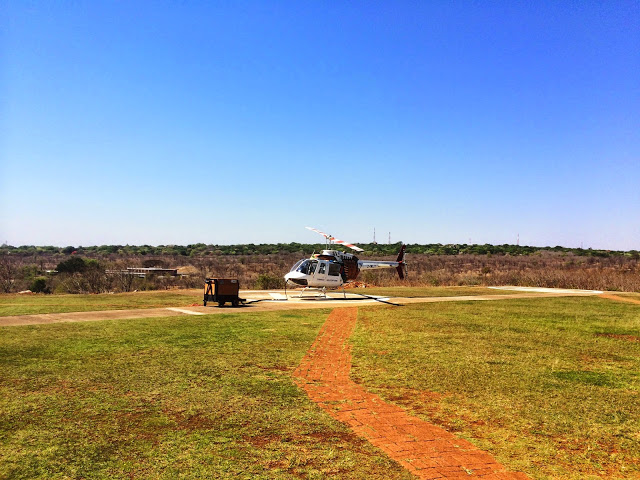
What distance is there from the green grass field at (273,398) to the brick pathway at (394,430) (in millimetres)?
222

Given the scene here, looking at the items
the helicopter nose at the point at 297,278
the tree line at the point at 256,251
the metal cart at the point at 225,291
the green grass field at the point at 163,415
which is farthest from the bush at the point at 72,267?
the tree line at the point at 256,251

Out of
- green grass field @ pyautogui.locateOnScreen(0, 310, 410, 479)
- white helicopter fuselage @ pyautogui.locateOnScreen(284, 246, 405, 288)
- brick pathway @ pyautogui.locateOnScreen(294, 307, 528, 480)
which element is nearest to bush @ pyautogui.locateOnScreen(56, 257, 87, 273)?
white helicopter fuselage @ pyautogui.locateOnScreen(284, 246, 405, 288)

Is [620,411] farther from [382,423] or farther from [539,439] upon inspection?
[382,423]

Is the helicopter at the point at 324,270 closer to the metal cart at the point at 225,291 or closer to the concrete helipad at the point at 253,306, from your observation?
the concrete helipad at the point at 253,306

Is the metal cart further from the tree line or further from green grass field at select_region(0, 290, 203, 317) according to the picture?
the tree line

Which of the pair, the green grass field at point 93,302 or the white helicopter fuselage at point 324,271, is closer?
the green grass field at point 93,302

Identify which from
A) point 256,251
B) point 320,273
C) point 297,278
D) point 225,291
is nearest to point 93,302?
point 225,291

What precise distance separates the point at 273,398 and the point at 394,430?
7.04ft

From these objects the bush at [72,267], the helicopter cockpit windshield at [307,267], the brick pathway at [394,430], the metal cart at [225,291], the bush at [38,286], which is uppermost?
the helicopter cockpit windshield at [307,267]

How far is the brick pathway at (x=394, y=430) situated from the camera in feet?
18.9

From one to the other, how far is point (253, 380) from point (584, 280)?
33.7m

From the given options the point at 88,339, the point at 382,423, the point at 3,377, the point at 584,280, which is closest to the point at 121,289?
the point at 88,339

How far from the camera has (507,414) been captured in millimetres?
7613

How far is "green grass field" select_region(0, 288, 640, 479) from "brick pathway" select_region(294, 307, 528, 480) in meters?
0.22
